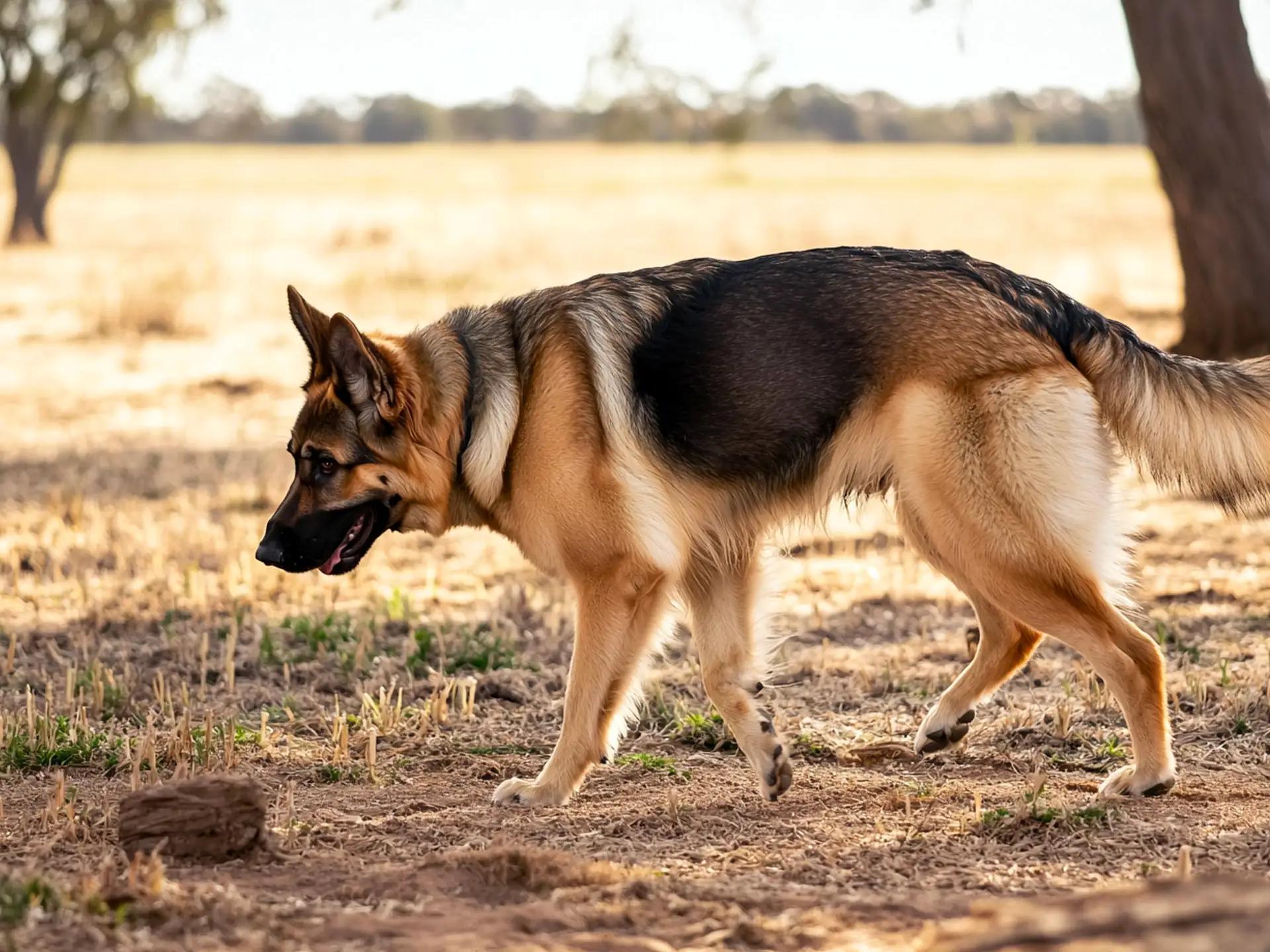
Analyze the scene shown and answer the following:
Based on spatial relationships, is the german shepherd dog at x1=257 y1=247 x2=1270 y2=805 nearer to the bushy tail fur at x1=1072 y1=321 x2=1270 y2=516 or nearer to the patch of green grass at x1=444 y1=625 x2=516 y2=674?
the bushy tail fur at x1=1072 y1=321 x2=1270 y2=516

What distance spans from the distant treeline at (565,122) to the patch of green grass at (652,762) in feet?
192

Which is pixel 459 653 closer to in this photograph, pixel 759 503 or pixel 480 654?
pixel 480 654

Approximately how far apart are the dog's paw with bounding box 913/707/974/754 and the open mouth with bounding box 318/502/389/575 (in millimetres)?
2108

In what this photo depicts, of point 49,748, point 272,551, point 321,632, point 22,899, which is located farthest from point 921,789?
point 321,632

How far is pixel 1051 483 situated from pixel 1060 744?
1263mm

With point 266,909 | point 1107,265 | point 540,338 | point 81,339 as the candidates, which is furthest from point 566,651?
point 1107,265

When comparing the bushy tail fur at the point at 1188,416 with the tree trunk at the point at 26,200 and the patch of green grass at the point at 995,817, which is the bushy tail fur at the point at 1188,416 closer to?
the patch of green grass at the point at 995,817

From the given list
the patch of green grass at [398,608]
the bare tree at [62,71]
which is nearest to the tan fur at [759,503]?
the patch of green grass at [398,608]

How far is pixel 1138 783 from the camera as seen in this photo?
4.76 m

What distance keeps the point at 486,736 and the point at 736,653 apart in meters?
1.12

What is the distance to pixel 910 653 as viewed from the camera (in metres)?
6.79

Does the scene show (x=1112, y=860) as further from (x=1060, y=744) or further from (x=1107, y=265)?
(x=1107, y=265)

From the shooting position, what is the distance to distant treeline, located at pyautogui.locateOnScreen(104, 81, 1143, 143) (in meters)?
78.2

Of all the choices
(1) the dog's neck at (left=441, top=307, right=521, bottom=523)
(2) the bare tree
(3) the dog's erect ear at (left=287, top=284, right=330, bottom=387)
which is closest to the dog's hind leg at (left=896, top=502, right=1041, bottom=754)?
(1) the dog's neck at (left=441, top=307, right=521, bottom=523)
